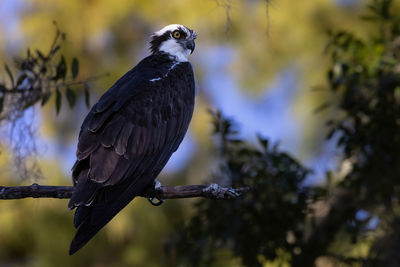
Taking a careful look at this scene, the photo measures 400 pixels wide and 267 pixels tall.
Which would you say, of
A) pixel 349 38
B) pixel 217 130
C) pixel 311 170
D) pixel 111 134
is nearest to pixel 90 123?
pixel 111 134

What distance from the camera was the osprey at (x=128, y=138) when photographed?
3771 millimetres

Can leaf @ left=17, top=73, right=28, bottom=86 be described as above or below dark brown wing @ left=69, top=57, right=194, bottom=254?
above

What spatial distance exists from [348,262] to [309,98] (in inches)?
226

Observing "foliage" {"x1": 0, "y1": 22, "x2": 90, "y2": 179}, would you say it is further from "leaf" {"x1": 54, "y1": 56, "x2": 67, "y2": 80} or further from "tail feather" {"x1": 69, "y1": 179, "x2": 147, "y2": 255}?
"tail feather" {"x1": 69, "y1": 179, "x2": 147, "y2": 255}

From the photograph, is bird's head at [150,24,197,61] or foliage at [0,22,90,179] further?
bird's head at [150,24,197,61]

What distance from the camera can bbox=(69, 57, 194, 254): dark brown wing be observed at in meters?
3.76

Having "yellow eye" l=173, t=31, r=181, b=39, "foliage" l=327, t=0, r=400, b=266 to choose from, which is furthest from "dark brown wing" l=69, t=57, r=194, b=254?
"foliage" l=327, t=0, r=400, b=266

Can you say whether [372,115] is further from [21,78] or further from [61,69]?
[21,78]

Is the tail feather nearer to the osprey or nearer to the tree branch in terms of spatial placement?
the osprey

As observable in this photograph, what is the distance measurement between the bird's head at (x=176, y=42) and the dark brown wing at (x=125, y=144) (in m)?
0.53

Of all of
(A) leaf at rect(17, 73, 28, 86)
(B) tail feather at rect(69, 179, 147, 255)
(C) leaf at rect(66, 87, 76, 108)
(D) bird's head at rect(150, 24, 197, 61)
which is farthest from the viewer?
(D) bird's head at rect(150, 24, 197, 61)

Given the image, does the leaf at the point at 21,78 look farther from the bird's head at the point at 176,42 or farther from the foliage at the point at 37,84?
the bird's head at the point at 176,42

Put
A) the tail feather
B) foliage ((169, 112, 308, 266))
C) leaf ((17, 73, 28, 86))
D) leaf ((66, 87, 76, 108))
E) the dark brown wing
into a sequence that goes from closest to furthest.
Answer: the tail feather
the dark brown wing
leaf ((17, 73, 28, 86))
leaf ((66, 87, 76, 108))
foliage ((169, 112, 308, 266))

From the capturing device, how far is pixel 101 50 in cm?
1096
